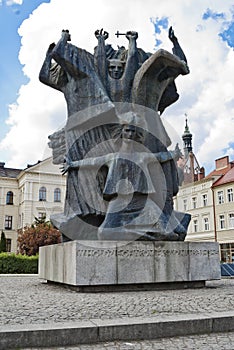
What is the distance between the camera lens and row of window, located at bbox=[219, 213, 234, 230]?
42.9 meters

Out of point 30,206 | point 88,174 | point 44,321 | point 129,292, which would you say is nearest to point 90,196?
point 88,174

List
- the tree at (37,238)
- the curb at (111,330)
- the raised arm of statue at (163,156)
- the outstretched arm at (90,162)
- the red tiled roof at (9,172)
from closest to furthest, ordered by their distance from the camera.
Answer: the curb at (111,330), the outstretched arm at (90,162), the raised arm of statue at (163,156), the tree at (37,238), the red tiled roof at (9,172)

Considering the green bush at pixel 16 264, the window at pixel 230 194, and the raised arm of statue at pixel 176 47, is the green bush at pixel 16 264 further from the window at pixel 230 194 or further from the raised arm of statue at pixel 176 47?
the window at pixel 230 194

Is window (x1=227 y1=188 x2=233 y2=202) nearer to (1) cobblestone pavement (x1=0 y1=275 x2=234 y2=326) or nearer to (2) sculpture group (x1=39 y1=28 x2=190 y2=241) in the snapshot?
(2) sculpture group (x1=39 y1=28 x2=190 y2=241)

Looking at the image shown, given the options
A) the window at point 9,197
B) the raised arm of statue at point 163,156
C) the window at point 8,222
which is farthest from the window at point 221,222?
the raised arm of statue at point 163,156

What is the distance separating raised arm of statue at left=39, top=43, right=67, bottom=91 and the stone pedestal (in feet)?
14.3

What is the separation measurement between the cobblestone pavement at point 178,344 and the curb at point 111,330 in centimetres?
8

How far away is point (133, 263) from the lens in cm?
760

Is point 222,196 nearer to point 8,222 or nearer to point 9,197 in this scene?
point 9,197

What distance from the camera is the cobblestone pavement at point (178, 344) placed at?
4.09 meters

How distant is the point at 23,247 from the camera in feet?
114

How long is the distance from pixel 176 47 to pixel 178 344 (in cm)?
826

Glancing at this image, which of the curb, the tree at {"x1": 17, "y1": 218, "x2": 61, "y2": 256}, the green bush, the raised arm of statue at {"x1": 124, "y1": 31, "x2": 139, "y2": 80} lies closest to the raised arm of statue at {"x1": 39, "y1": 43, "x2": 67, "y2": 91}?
the raised arm of statue at {"x1": 124, "y1": 31, "x2": 139, "y2": 80}

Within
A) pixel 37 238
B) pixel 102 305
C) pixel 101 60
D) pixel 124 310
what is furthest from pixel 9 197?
pixel 124 310
